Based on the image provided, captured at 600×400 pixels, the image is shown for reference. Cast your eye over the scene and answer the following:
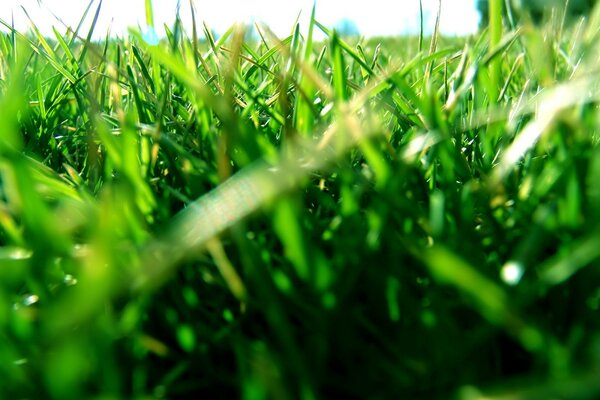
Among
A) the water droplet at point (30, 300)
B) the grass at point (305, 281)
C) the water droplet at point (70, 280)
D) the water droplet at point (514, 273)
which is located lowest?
the water droplet at point (514, 273)

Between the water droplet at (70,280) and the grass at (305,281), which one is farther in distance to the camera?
the water droplet at (70,280)

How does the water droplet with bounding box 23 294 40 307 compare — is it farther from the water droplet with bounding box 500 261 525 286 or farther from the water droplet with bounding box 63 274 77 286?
the water droplet with bounding box 500 261 525 286

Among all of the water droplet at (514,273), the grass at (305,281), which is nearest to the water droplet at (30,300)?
the grass at (305,281)

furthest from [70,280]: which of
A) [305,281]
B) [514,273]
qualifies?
[514,273]

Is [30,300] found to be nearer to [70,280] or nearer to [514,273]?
[70,280]

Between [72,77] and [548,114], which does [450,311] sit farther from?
[72,77]

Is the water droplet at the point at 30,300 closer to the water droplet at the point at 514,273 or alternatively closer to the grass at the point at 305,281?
the grass at the point at 305,281

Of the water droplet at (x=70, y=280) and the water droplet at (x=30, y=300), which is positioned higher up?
the water droplet at (x=70, y=280)

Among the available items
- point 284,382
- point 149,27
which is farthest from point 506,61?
point 284,382

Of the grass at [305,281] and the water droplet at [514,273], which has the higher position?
the grass at [305,281]

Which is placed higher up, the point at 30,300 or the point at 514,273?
the point at 30,300

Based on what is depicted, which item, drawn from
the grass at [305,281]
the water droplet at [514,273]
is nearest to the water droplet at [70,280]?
the grass at [305,281]
